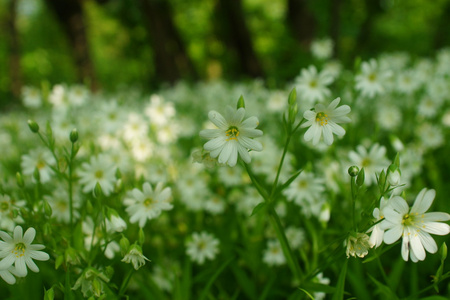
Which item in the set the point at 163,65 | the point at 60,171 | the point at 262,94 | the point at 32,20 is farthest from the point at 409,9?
the point at 32,20

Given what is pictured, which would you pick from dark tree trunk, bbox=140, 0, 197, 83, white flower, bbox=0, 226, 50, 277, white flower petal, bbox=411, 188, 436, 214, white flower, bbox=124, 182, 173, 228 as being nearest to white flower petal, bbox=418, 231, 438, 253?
white flower petal, bbox=411, 188, 436, 214

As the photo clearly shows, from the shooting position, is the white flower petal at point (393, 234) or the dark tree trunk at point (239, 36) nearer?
the white flower petal at point (393, 234)

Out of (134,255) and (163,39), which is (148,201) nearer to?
(134,255)

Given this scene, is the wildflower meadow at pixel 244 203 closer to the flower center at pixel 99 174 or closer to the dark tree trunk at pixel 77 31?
the flower center at pixel 99 174

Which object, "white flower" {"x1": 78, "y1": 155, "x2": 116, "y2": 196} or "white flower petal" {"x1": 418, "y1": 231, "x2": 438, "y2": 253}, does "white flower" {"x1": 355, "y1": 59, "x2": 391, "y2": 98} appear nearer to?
"white flower petal" {"x1": 418, "y1": 231, "x2": 438, "y2": 253}

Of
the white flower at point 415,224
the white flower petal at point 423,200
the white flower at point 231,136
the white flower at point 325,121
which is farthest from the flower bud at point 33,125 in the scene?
Answer: the white flower petal at point 423,200

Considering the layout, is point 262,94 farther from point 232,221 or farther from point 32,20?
point 32,20
